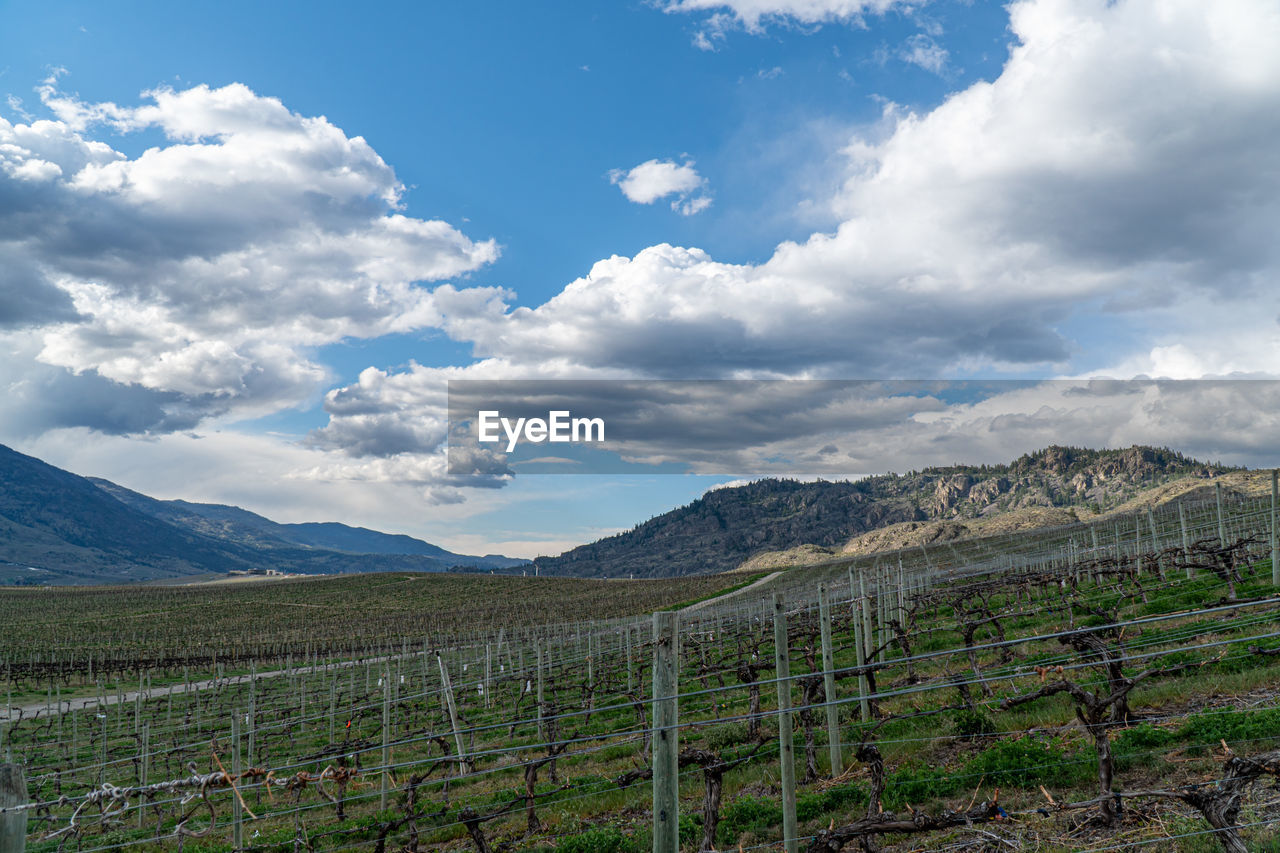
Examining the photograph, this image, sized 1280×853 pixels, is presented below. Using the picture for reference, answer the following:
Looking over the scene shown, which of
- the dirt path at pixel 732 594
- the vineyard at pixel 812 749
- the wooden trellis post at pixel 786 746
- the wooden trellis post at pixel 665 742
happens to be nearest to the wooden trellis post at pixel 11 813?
the vineyard at pixel 812 749

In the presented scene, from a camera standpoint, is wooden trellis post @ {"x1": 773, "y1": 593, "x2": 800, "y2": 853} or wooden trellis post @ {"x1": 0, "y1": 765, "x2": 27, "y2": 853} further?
wooden trellis post @ {"x1": 773, "y1": 593, "x2": 800, "y2": 853}

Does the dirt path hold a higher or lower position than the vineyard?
lower

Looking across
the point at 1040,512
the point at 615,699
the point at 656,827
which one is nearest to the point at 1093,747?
the point at 656,827

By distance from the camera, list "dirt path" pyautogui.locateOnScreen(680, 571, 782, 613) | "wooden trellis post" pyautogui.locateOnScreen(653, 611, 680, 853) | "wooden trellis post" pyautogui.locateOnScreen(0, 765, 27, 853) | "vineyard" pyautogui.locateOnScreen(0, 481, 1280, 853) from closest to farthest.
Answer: "wooden trellis post" pyautogui.locateOnScreen(0, 765, 27, 853)
"wooden trellis post" pyautogui.locateOnScreen(653, 611, 680, 853)
"vineyard" pyautogui.locateOnScreen(0, 481, 1280, 853)
"dirt path" pyautogui.locateOnScreen(680, 571, 782, 613)

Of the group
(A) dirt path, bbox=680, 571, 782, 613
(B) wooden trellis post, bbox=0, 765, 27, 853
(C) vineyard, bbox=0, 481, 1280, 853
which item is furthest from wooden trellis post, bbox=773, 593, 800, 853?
(A) dirt path, bbox=680, 571, 782, 613

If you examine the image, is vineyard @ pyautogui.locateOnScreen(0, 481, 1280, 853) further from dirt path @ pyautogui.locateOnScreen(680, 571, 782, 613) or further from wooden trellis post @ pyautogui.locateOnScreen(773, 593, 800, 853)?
dirt path @ pyautogui.locateOnScreen(680, 571, 782, 613)

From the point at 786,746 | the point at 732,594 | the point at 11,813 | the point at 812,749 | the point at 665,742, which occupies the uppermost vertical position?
the point at 11,813

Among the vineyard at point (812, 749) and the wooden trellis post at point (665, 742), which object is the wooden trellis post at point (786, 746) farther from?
the wooden trellis post at point (665, 742)

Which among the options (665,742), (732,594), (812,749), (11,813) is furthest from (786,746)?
(732,594)

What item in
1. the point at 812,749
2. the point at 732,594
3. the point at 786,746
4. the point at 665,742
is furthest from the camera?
the point at 732,594

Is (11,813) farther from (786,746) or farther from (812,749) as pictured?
(812,749)

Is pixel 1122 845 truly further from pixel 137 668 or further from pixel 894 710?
pixel 137 668

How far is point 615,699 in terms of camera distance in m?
27.9

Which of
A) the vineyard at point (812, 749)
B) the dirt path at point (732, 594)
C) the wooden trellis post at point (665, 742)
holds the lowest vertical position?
the dirt path at point (732, 594)
